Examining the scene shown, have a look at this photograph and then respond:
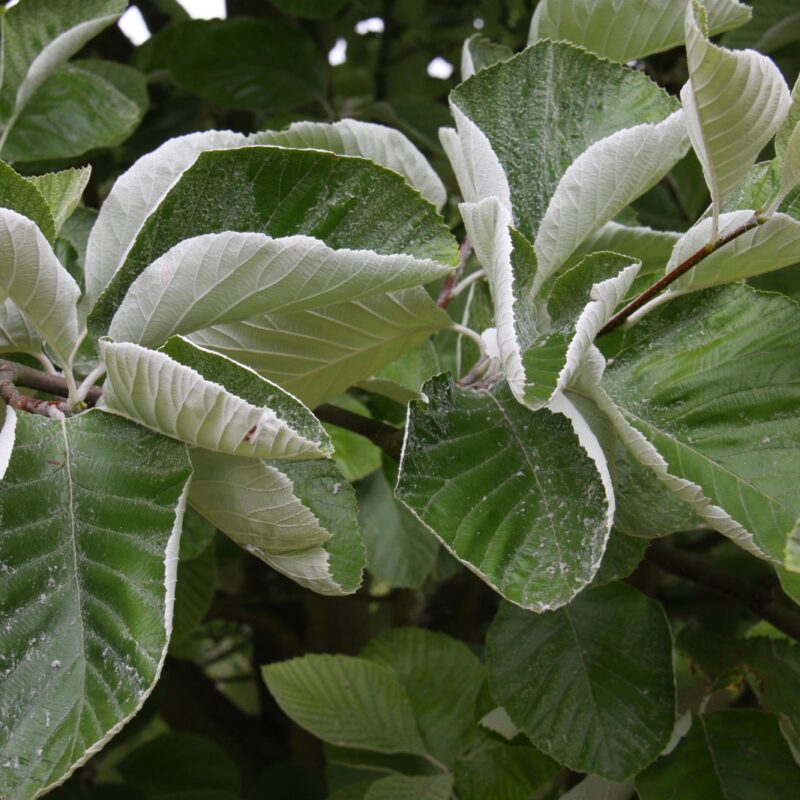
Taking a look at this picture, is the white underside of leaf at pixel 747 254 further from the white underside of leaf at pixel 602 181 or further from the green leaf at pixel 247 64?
the green leaf at pixel 247 64

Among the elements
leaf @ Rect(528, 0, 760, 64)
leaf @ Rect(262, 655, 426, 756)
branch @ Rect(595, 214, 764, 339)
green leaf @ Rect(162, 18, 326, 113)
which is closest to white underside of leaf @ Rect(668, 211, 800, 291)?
branch @ Rect(595, 214, 764, 339)

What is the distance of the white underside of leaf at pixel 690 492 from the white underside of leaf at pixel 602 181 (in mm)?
137

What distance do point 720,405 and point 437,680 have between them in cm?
56

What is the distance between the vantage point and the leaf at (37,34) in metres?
0.85

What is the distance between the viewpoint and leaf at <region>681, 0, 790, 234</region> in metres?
0.46

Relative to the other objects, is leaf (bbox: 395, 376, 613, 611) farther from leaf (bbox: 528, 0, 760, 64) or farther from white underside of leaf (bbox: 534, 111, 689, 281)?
leaf (bbox: 528, 0, 760, 64)

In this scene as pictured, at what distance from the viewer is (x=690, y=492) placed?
1.65ft

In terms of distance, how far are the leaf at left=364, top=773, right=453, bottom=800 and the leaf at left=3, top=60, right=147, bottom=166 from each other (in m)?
0.60

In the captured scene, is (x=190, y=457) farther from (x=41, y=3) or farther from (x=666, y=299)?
(x=41, y=3)

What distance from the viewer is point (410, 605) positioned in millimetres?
1705

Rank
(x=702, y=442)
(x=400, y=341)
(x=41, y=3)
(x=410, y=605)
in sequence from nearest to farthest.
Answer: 1. (x=702, y=442)
2. (x=400, y=341)
3. (x=41, y=3)
4. (x=410, y=605)

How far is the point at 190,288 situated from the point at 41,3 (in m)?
0.49

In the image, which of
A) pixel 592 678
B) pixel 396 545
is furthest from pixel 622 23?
pixel 396 545

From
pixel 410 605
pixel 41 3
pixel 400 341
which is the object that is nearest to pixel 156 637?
pixel 400 341
